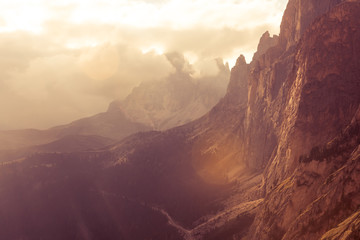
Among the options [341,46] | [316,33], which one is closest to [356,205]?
[341,46]

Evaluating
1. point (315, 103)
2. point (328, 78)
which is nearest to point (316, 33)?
point (328, 78)

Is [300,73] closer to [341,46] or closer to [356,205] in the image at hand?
[341,46]

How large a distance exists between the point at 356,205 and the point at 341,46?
4261 inches

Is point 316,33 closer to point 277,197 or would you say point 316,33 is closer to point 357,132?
point 357,132

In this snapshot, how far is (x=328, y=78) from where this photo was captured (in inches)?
6629

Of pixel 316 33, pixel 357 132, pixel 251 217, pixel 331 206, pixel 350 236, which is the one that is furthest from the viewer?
pixel 251 217

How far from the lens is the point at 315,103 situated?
167 meters

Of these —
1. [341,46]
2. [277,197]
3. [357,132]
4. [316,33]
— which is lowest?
[277,197]

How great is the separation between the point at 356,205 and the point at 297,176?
114ft

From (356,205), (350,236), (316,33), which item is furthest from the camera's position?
(316,33)

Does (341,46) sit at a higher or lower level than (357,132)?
higher

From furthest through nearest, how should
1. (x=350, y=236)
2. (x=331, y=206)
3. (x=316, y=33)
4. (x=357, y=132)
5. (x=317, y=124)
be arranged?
(x=316, y=33), (x=317, y=124), (x=357, y=132), (x=331, y=206), (x=350, y=236)

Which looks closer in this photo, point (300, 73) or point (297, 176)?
point (297, 176)

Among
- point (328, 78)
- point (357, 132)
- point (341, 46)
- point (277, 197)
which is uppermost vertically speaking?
point (341, 46)
